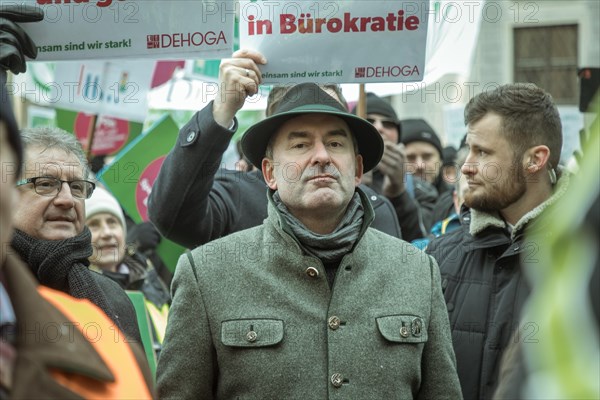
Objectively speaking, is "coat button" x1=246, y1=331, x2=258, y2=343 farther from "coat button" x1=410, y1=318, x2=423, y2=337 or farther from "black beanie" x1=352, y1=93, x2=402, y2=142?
"black beanie" x1=352, y1=93, x2=402, y2=142

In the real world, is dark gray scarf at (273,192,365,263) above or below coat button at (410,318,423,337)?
above

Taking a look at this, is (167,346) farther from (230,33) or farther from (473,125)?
(473,125)

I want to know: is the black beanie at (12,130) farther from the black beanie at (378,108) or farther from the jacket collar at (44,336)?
the black beanie at (378,108)

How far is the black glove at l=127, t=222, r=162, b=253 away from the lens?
740 cm

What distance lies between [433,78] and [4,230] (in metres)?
4.57

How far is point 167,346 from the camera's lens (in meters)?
3.35

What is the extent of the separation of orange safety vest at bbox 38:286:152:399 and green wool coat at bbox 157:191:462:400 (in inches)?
48.8

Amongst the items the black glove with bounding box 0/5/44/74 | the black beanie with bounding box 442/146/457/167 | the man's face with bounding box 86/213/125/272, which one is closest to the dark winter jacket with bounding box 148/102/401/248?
the black glove with bounding box 0/5/44/74

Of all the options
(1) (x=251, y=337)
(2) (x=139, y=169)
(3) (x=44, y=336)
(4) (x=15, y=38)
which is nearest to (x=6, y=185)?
(3) (x=44, y=336)

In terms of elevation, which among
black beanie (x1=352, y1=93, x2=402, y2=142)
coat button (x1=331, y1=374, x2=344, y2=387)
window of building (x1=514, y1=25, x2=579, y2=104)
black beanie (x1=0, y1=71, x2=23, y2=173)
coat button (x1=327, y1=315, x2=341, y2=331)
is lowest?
coat button (x1=331, y1=374, x2=344, y2=387)

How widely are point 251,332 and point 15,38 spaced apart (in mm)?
1222

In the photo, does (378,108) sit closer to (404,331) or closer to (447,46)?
(447,46)

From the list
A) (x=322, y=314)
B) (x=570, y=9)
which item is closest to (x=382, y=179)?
(x=322, y=314)

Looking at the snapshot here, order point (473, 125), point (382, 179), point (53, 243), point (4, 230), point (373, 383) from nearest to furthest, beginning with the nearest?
point (4, 230) → point (373, 383) → point (53, 243) → point (473, 125) → point (382, 179)
